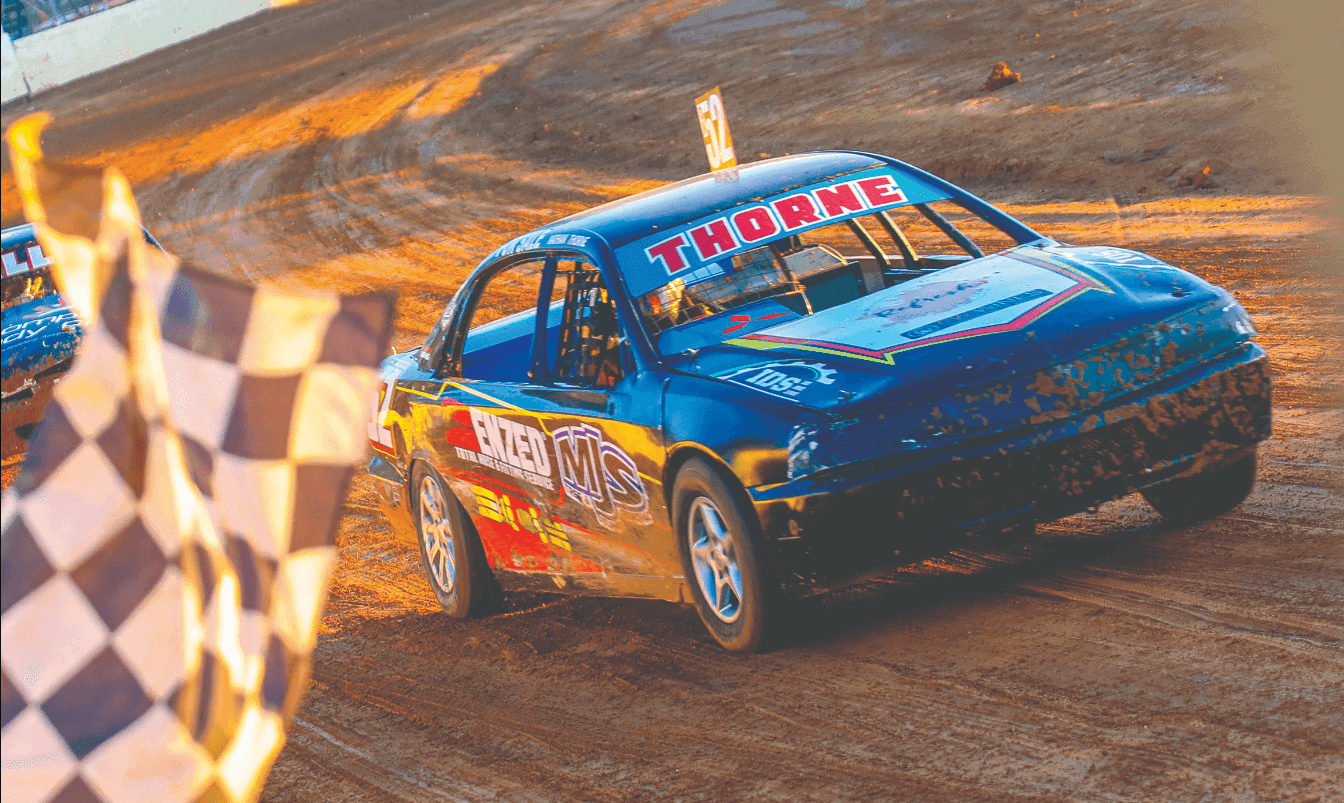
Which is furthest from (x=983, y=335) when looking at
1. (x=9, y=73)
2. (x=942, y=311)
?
(x=9, y=73)

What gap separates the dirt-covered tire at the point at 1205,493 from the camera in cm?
485

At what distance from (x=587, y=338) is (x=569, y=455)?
49cm

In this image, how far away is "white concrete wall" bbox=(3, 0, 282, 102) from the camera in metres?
39.7

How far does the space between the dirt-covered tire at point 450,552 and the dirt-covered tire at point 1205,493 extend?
2.56 m

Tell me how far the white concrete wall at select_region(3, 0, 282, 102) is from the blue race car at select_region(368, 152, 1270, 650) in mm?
38539

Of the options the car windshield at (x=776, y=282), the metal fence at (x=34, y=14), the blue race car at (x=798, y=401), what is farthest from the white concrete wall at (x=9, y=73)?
the car windshield at (x=776, y=282)

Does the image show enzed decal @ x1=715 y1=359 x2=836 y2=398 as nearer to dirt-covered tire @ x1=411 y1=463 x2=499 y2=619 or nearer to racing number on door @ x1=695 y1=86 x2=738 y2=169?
dirt-covered tire @ x1=411 y1=463 x2=499 y2=619

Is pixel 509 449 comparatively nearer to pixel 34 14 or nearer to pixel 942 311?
pixel 942 311

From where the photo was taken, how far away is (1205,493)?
4902 millimetres

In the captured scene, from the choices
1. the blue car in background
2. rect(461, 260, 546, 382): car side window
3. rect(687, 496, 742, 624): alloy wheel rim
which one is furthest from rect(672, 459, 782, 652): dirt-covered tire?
the blue car in background

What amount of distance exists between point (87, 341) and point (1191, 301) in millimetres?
3479

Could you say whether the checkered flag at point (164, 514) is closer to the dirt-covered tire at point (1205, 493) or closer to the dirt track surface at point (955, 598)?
the dirt track surface at point (955, 598)

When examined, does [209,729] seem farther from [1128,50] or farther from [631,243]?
[1128,50]

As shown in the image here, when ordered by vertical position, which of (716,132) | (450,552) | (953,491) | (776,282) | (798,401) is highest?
(716,132)
